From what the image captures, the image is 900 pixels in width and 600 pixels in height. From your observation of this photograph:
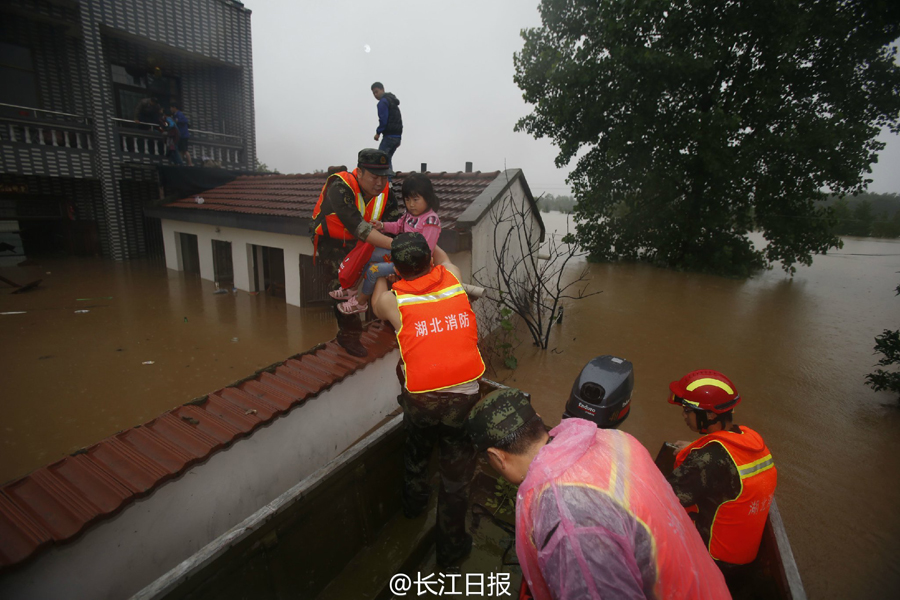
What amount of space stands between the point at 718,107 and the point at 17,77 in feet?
62.4

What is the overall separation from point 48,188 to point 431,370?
15355 millimetres

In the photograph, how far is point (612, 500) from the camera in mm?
1182

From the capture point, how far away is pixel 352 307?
3.43 meters

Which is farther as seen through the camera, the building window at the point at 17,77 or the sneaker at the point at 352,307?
the building window at the point at 17,77

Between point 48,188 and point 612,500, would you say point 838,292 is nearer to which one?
point 612,500

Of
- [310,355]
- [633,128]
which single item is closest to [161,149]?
[310,355]

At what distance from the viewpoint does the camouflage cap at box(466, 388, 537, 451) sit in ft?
4.77

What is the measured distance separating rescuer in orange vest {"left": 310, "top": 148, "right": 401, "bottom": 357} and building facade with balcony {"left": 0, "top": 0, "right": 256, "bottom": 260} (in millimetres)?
11356

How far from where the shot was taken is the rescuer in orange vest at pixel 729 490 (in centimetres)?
202

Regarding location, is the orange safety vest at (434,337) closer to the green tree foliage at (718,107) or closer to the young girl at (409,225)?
the young girl at (409,225)

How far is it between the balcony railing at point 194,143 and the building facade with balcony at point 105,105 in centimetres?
3

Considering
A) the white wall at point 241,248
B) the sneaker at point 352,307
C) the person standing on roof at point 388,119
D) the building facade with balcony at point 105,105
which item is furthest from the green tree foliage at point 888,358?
the building facade with balcony at point 105,105

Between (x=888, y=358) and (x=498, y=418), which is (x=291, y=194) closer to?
(x=498, y=418)

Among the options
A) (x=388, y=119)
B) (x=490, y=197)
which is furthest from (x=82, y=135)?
(x=490, y=197)
